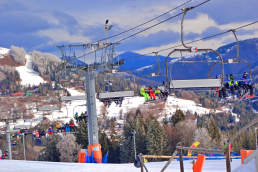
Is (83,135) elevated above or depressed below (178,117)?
below

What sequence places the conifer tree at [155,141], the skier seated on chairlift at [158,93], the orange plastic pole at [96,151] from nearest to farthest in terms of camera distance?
the skier seated on chairlift at [158,93] → the orange plastic pole at [96,151] → the conifer tree at [155,141]

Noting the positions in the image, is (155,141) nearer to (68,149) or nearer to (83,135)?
(83,135)

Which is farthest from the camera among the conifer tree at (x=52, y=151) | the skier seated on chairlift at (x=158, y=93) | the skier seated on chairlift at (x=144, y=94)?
the conifer tree at (x=52, y=151)

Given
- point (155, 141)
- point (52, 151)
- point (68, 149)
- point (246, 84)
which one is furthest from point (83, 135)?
point (246, 84)

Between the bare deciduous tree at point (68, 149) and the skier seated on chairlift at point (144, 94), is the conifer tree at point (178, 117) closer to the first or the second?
the bare deciduous tree at point (68, 149)

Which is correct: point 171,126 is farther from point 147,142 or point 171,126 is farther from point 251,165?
point 251,165

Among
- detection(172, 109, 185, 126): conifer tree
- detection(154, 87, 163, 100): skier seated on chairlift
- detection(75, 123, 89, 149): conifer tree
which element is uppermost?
detection(154, 87, 163, 100): skier seated on chairlift

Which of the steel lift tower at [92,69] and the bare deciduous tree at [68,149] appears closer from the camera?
the steel lift tower at [92,69]

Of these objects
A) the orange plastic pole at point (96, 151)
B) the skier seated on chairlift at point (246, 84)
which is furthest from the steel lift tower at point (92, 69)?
the skier seated on chairlift at point (246, 84)

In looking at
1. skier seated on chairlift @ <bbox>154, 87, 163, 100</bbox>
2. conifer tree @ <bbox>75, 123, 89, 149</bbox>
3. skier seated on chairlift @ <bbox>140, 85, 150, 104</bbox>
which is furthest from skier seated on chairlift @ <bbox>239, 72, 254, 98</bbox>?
conifer tree @ <bbox>75, 123, 89, 149</bbox>

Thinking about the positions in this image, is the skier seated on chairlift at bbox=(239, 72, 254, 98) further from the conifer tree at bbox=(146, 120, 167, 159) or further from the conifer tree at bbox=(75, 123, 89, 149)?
the conifer tree at bbox=(75, 123, 89, 149)

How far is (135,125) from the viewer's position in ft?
160

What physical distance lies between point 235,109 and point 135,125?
152 metres

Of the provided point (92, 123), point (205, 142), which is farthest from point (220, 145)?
point (92, 123)
